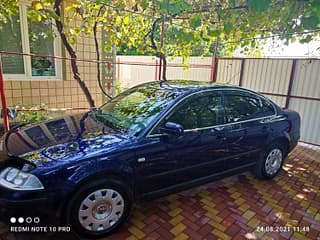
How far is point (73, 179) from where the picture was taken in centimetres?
205

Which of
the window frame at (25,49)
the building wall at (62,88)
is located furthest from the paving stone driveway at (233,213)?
the window frame at (25,49)

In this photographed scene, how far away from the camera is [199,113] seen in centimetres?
293

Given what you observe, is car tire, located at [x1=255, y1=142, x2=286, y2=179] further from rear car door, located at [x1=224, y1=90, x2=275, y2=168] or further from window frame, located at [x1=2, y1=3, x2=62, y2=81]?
window frame, located at [x1=2, y1=3, x2=62, y2=81]

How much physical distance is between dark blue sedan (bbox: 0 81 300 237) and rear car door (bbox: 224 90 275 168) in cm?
1

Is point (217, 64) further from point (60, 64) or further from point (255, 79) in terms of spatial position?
point (60, 64)

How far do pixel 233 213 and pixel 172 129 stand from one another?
55.5 inches

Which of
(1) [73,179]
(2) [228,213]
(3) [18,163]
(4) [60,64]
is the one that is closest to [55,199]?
(1) [73,179]

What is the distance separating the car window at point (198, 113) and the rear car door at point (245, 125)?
162 mm

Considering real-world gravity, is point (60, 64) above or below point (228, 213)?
above

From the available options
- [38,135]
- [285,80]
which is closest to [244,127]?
[38,135]

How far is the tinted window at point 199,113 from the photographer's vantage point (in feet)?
9.02

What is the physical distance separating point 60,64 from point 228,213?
522 cm

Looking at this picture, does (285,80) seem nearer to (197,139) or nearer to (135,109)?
(197,139)

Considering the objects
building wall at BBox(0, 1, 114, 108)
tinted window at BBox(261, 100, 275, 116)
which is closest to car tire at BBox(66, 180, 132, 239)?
tinted window at BBox(261, 100, 275, 116)
